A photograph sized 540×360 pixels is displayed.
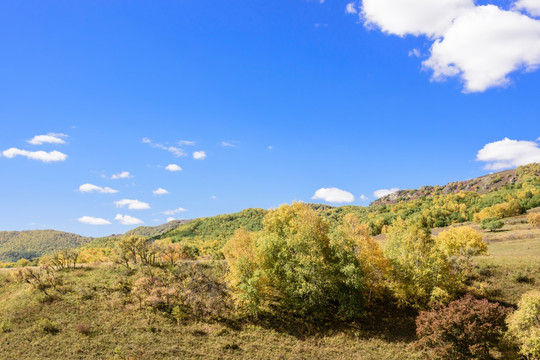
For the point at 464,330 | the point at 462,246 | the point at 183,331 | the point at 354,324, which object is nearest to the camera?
the point at 464,330

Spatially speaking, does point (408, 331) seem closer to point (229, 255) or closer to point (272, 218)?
point (272, 218)

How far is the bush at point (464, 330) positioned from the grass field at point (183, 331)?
11.8 feet

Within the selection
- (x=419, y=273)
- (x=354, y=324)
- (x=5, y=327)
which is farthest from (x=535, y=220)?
(x=5, y=327)

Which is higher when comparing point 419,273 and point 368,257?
point 368,257

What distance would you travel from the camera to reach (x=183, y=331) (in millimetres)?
43062

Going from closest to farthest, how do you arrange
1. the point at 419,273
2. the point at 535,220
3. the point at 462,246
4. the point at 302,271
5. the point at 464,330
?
the point at 464,330 → the point at 419,273 → the point at 302,271 → the point at 462,246 → the point at 535,220

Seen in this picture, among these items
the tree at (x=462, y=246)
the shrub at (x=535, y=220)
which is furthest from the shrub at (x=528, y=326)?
the shrub at (x=535, y=220)

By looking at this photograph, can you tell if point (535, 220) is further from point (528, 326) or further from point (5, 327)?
point (5, 327)

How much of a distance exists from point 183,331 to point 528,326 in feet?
142

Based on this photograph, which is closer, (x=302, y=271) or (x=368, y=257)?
(x=302, y=271)

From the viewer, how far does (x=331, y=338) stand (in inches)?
1635

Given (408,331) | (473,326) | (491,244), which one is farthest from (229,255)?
(491,244)

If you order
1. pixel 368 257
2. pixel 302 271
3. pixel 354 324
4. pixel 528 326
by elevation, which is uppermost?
pixel 368 257

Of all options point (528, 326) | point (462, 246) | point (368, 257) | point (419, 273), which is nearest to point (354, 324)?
point (368, 257)
